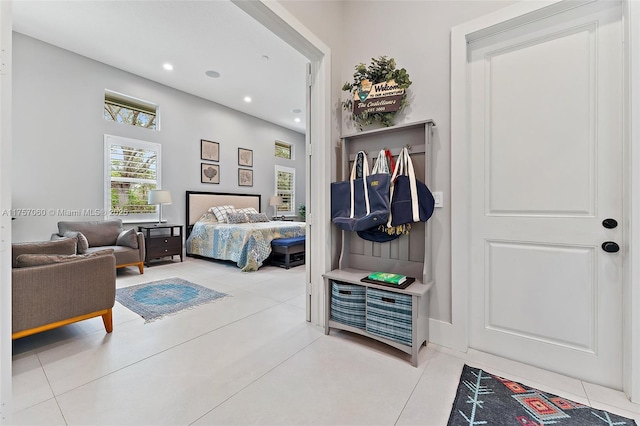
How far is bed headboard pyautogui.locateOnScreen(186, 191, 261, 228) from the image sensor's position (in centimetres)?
571

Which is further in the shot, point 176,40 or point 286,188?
point 286,188

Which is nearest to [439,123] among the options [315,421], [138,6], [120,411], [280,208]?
[315,421]

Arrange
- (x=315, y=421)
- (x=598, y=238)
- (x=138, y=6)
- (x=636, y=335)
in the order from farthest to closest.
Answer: (x=138, y=6) → (x=598, y=238) → (x=636, y=335) → (x=315, y=421)

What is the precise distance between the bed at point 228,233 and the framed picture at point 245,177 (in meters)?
0.33

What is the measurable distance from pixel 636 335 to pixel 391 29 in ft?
8.35

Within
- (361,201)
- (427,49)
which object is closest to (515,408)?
(361,201)

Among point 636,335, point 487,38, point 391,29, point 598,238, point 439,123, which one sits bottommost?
point 636,335

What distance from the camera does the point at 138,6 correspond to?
3209 mm

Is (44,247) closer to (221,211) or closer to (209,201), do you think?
(221,211)

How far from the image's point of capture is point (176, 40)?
3824mm

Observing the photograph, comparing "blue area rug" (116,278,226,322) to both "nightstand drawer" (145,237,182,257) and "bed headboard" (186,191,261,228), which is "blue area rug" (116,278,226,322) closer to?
"nightstand drawer" (145,237,182,257)

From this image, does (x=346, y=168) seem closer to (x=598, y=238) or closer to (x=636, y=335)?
(x=598, y=238)

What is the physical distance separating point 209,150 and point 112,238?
2.64 metres

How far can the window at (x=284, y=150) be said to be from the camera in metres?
7.94
